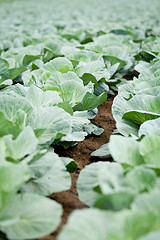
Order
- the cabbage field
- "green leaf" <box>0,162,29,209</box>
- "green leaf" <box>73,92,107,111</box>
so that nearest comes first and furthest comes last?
the cabbage field < "green leaf" <box>0,162,29,209</box> < "green leaf" <box>73,92,107,111</box>

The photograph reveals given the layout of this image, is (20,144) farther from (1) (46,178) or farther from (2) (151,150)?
(2) (151,150)

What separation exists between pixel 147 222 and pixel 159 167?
332 mm

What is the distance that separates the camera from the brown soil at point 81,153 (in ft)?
4.23

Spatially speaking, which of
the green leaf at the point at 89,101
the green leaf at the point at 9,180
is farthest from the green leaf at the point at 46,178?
the green leaf at the point at 89,101

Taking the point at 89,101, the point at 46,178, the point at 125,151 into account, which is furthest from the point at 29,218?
the point at 89,101

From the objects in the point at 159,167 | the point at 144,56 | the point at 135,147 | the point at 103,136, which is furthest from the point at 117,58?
the point at 159,167

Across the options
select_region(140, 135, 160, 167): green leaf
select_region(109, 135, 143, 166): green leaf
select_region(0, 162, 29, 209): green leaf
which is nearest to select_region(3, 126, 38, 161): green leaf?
select_region(0, 162, 29, 209): green leaf

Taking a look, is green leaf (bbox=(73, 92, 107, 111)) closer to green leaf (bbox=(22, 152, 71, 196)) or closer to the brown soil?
the brown soil

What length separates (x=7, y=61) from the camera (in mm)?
2520

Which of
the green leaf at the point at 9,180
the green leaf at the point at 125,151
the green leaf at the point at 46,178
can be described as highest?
the green leaf at the point at 9,180

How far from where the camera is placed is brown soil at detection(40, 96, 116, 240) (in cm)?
129

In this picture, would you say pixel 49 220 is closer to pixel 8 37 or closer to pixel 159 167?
pixel 159 167

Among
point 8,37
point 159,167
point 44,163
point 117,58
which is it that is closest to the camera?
point 159,167

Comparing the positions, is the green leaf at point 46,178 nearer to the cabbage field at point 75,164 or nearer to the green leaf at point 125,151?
the cabbage field at point 75,164
